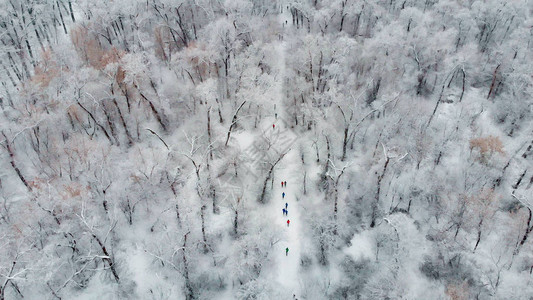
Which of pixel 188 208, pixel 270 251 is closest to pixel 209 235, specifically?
pixel 188 208

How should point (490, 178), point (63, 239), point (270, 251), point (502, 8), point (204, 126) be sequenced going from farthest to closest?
1. point (502, 8)
2. point (204, 126)
3. point (490, 178)
4. point (270, 251)
5. point (63, 239)

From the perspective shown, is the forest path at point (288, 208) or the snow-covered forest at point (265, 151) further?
the forest path at point (288, 208)

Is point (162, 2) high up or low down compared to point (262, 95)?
up

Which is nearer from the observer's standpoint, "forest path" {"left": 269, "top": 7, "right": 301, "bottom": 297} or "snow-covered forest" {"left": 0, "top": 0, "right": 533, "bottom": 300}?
"snow-covered forest" {"left": 0, "top": 0, "right": 533, "bottom": 300}

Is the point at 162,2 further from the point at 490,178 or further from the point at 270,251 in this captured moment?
the point at 490,178

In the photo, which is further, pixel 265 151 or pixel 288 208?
pixel 265 151

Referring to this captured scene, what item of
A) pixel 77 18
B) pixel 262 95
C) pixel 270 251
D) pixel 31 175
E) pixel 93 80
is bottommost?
pixel 270 251

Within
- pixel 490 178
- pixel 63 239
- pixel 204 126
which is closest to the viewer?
pixel 63 239

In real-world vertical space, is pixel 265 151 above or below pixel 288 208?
above
